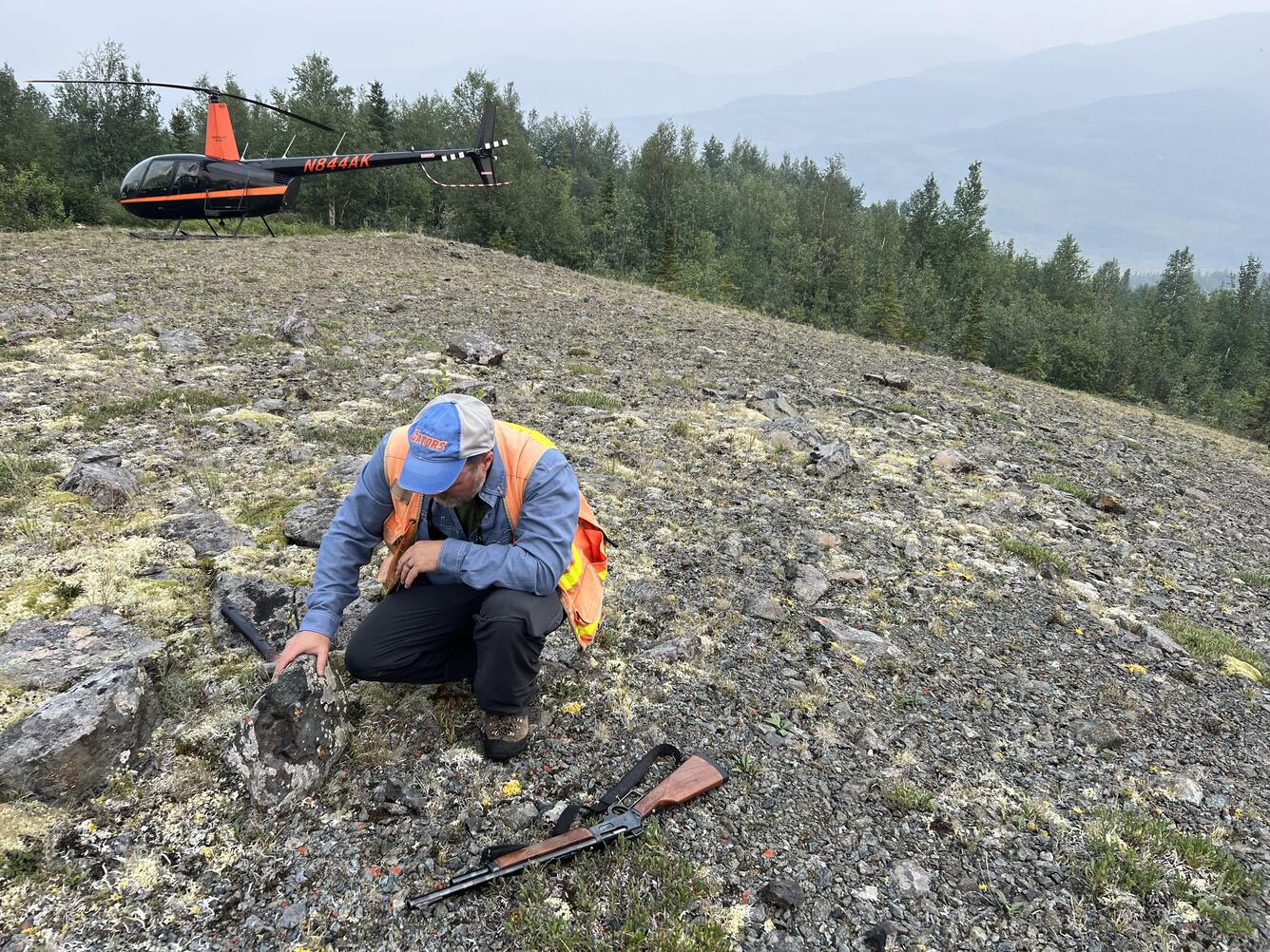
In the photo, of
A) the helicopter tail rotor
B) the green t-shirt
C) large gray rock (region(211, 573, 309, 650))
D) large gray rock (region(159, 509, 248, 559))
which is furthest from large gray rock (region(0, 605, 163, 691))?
the helicopter tail rotor

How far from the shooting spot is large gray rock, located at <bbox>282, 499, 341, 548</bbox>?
5.67 metres

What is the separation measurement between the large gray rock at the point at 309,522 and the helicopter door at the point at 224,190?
62.4 feet

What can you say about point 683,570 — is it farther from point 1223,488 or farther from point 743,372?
point 1223,488

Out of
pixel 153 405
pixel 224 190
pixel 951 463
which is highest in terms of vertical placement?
pixel 224 190

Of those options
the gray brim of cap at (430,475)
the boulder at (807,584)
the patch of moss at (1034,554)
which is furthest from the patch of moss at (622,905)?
the patch of moss at (1034,554)

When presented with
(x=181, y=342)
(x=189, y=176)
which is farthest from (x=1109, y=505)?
(x=189, y=176)

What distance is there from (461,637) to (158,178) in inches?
879

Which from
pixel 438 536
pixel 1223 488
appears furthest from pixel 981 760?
pixel 1223 488

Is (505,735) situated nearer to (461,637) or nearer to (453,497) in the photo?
(461,637)

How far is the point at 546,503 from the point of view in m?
3.57

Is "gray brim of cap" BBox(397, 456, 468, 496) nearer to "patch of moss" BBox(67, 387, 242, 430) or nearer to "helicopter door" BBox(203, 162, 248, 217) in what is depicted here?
"patch of moss" BBox(67, 387, 242, 430)

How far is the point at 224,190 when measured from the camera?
20203 millimetres

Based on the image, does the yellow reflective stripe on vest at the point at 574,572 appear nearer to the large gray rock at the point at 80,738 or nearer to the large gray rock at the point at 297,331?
the large gray rock at the point at 80,738

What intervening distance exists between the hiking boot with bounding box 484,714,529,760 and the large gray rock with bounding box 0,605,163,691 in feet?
7.11
